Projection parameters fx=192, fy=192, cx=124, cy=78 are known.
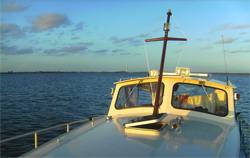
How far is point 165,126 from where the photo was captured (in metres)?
4.00

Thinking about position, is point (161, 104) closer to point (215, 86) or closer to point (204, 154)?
point (215, 86)

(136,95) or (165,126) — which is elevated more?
(136,95)

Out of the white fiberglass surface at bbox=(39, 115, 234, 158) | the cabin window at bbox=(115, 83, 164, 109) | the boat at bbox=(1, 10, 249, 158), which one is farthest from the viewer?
the cabin window at bbox=(115, 83, 164, 109)

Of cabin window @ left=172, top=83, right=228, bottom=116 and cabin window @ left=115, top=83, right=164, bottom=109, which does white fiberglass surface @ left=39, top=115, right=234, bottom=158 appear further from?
cabin window @ left=115, top=83, right=164, bottom=109

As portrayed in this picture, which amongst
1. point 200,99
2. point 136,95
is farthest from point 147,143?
point 200,99

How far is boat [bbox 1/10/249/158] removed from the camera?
2984 mm

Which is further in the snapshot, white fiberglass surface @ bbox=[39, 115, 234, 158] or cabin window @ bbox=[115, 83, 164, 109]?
cabin window @ bbox=[115, 83, 164, 109]

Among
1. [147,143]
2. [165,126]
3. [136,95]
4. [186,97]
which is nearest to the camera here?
[147,143]

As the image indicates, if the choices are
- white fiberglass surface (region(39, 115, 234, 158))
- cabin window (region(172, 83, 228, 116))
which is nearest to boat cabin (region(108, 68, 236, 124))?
cabin window (region(172, 83, 228, 116))

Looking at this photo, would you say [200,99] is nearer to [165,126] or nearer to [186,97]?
[186,97]

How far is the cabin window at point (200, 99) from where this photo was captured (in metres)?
5.17

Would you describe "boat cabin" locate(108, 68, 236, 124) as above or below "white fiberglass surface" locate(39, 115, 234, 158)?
above

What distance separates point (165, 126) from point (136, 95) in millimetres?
2042

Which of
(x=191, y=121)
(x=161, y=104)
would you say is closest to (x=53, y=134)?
(x=161, y=104)
